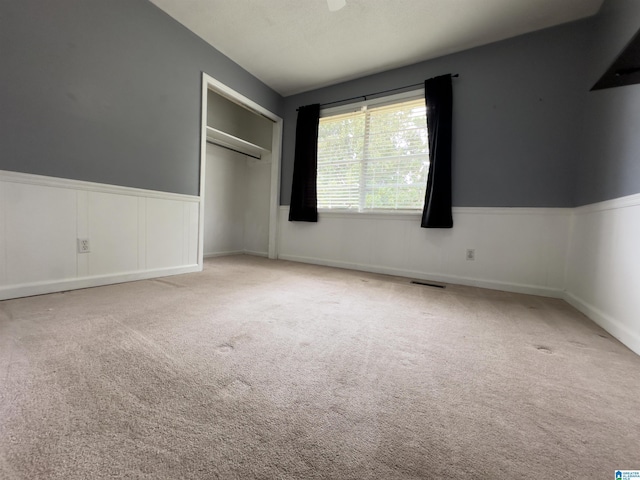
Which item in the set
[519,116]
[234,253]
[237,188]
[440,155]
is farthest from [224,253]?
[519,116]

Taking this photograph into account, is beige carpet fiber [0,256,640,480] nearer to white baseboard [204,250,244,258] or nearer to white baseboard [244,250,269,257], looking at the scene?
white baseboard [204,250,244,258]

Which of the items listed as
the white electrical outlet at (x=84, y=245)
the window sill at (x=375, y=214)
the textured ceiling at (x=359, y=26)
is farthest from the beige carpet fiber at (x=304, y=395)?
the textured ceiling at (x=359, y=26)

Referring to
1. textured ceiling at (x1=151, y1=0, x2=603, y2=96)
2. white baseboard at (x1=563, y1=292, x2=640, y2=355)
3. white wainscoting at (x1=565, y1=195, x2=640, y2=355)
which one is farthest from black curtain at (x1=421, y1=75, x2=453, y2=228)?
white baseboard at (x1=563, y1=292, x2=640, y2=355)

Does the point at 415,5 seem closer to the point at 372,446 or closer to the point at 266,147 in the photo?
the point at 266,147

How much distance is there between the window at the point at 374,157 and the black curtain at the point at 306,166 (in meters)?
0.09

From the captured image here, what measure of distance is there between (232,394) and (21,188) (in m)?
1.93

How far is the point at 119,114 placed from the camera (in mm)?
1948

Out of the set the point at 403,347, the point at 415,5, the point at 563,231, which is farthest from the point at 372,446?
the point at 415,5

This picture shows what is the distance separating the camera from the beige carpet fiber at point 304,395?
21.5 inches

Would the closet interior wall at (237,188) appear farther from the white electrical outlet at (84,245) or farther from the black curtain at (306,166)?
the white electrical outlet at (84,245)

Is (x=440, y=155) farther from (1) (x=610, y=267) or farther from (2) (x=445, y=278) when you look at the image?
(1) (x=610, y=267)

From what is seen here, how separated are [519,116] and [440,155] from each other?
2.30 feet

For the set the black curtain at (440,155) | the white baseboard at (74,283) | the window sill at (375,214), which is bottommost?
the white baseboard at (74,283)

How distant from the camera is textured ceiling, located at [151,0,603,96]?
2.02 m
